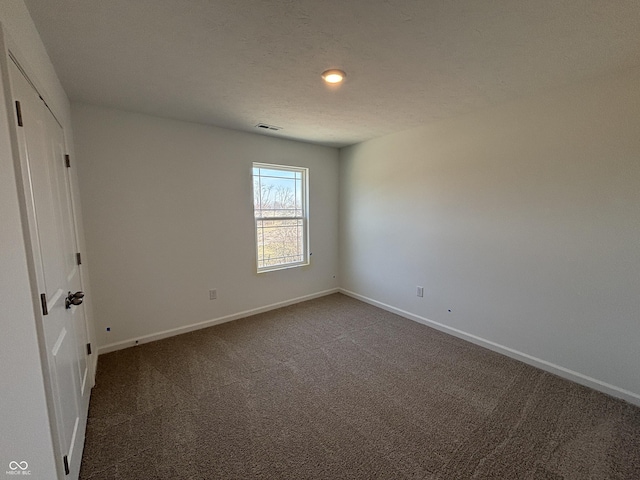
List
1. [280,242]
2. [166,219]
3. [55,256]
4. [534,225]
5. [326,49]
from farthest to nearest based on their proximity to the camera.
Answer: [280,242], [166,219], [534,225], [326,49], [55,256]

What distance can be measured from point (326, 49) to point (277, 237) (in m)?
2.64

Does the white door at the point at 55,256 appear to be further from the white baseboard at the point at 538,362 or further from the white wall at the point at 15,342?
the white baseboard at the point at 538,362

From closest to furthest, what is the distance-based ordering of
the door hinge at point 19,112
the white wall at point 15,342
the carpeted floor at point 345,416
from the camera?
the white wall at point 15,342 < the door hinge at point 19,112 < the carpeted floor at point 345,416

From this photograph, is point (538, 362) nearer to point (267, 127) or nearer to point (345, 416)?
point (345, 416)

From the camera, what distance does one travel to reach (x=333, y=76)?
197cm

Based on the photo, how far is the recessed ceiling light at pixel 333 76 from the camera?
1.92 meters

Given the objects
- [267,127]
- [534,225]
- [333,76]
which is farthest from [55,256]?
[534,225]

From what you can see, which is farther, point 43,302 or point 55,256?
point 55,256

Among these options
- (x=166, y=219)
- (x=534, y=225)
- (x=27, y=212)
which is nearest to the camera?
(x=27, y=212)

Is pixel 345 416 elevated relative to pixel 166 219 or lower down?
lower down

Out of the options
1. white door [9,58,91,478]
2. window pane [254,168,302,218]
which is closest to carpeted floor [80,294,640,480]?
white door [9,58,91,478]

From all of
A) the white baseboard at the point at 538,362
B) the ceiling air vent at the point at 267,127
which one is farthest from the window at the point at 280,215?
the white baseboard at the point at 538,362

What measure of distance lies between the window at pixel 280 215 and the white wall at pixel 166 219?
15cm

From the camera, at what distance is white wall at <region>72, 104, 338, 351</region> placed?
2.65 m
